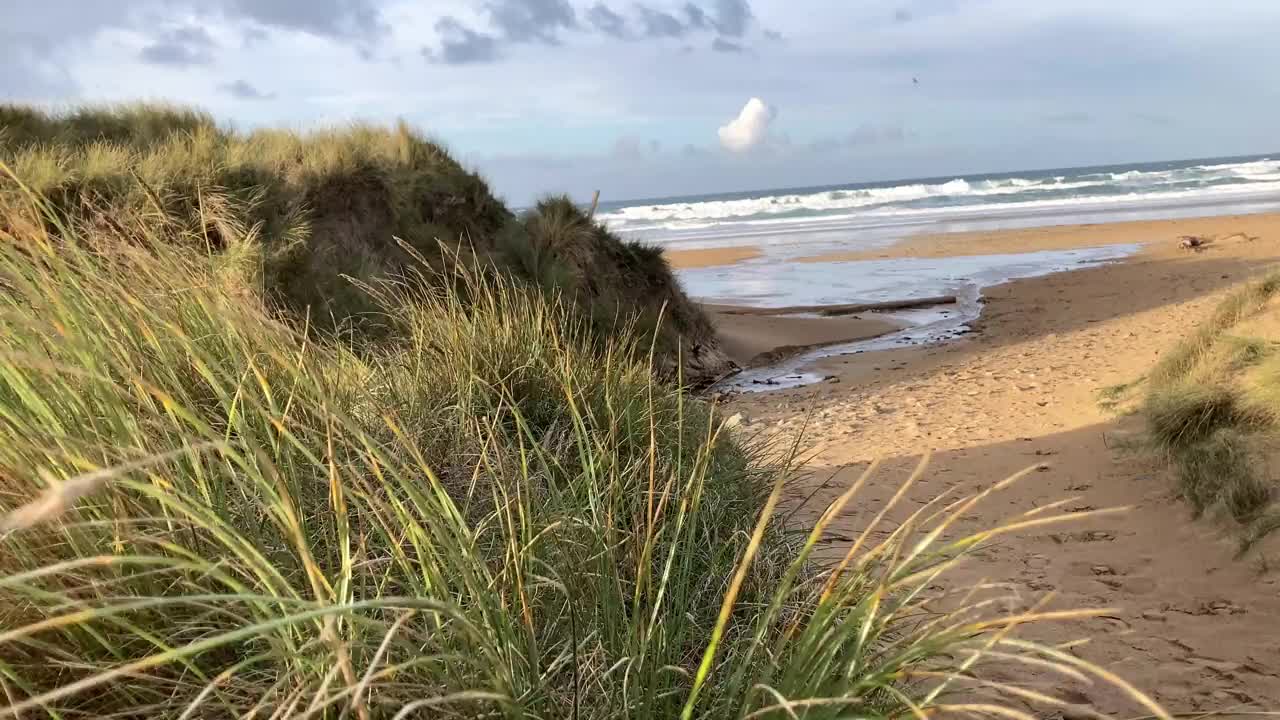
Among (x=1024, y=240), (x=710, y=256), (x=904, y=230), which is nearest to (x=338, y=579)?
(x=710, y=256)

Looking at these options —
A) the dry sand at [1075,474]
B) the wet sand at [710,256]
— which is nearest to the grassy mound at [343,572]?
the dry sand at [1075,474]

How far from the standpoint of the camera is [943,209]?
4203cm

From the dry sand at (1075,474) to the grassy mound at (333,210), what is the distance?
2277mm

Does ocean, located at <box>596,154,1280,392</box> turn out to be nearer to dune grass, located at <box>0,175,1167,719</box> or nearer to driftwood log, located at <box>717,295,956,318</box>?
driftwood log, located at <box>717,295,956,318</box>

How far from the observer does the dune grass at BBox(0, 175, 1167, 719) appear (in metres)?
1.33

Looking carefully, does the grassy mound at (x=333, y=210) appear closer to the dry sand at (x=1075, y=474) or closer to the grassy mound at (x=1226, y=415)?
the dry sand at (x=1075, y=474)

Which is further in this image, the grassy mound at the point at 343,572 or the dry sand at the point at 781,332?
the dry sand at the point at 781,332

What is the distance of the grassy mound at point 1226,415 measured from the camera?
4359 mm

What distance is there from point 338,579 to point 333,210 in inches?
338

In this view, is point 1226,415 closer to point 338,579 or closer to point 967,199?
point 338,579

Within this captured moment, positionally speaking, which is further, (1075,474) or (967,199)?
(967,199)

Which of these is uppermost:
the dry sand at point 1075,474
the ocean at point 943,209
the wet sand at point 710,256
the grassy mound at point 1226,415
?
the ocean at point 943,209

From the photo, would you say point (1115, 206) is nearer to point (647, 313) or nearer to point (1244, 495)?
point (647, 313)

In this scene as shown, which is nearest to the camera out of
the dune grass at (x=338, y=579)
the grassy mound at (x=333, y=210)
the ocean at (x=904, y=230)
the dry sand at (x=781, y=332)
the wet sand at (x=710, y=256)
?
the dune grass at (x=338, y=579)
